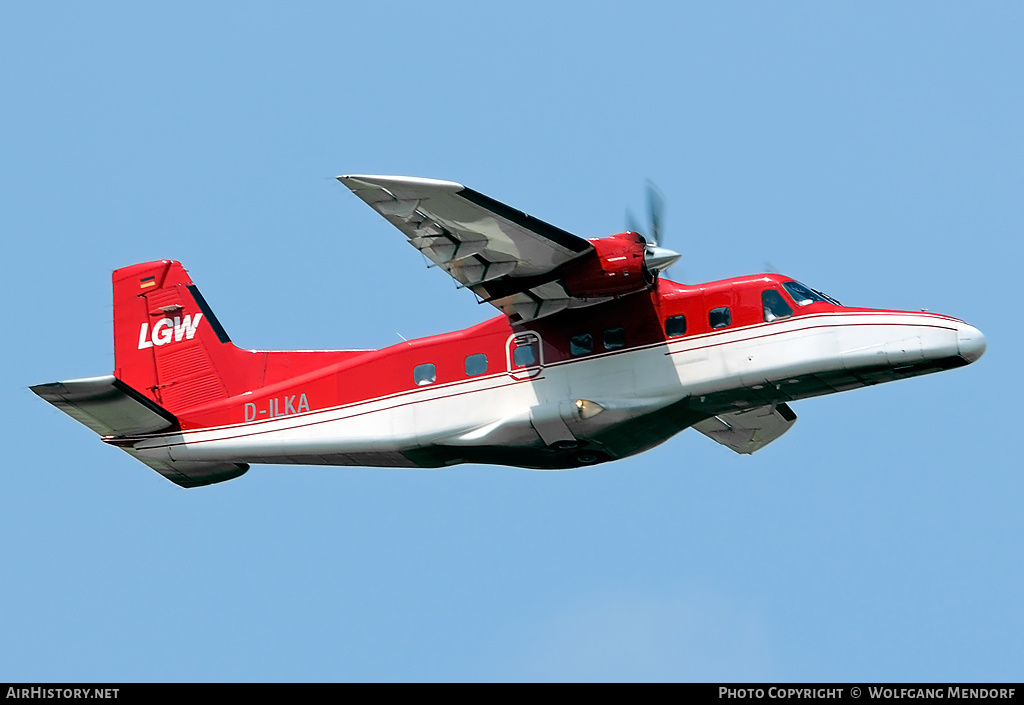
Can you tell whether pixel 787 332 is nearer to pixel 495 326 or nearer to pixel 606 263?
pixel 606 263

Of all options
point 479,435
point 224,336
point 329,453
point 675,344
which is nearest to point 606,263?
point 675,344

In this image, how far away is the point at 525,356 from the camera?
2278 cm

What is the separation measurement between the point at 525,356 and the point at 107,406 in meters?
6.93

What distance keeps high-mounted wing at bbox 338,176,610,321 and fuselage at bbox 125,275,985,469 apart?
71cm

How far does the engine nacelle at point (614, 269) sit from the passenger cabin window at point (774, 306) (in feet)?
5.60

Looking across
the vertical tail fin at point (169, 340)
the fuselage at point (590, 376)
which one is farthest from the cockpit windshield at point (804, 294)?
the vertical tail fin at point (169, 340)

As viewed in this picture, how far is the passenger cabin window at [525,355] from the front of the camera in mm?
22734

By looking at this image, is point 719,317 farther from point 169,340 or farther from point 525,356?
point 169,340

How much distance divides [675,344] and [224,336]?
29.0 ft

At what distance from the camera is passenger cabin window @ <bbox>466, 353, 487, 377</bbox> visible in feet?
75.5

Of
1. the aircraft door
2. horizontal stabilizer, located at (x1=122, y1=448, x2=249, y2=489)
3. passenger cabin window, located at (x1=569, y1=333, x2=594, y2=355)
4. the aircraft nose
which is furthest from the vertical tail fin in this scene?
the aircraft nose

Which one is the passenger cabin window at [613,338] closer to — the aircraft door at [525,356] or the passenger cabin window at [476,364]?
the aircraft door at [525,356]

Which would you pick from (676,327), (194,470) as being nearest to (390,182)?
(676,327)

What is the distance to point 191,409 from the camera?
25.5 meters
